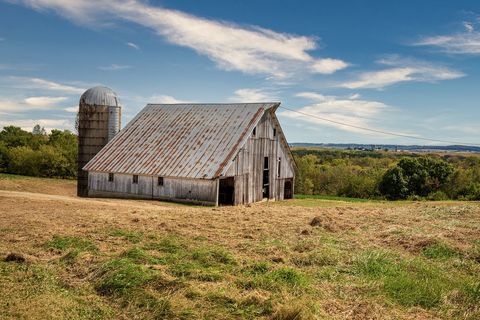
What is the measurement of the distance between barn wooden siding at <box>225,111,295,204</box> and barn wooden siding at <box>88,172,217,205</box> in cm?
182

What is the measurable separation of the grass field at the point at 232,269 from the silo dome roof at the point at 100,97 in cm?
1825

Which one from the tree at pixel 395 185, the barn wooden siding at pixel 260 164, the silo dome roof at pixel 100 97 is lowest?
the tree at pixel 395 185

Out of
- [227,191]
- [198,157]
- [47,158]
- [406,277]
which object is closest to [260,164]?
[227,191]

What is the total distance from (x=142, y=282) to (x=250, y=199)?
21.5 meters

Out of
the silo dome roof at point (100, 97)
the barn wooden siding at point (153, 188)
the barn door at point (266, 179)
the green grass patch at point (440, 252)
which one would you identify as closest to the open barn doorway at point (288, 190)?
the barn door at point (266, 179)

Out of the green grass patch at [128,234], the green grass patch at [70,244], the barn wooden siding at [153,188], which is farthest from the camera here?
the barn wooden siding at [153,188]

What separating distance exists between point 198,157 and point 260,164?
16.8 feet

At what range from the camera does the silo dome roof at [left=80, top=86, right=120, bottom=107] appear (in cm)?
3522

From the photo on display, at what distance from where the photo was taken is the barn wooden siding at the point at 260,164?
1159 inches

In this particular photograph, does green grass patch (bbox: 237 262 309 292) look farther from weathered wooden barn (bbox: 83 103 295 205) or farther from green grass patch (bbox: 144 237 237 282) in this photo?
weathered wooden barn (bbox: 83 103 295 205)

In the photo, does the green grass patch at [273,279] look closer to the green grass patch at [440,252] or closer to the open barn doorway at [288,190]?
the green grass patch at [440,252]

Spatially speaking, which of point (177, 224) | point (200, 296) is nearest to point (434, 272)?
point (200, 296)

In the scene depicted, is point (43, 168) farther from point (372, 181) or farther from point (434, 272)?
point (434, 272)

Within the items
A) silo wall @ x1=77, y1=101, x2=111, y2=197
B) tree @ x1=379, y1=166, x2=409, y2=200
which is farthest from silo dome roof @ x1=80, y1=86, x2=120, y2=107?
tree @ x1=379, y1=166, x2=409, y2=200
